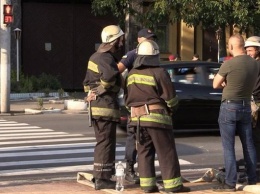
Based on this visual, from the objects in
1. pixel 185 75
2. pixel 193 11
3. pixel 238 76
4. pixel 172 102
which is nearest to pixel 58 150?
pixel 185 75

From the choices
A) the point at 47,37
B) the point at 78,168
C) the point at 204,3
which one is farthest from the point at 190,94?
the point at 47,37

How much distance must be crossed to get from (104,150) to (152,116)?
0.84 m

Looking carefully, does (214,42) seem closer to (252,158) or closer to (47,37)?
(47,37)

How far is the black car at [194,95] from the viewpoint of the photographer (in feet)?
52.3

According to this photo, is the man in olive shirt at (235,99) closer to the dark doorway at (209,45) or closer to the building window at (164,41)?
the building window at (164,41)

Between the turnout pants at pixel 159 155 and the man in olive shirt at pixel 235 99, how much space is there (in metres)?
0.66

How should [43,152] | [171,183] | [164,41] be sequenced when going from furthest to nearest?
1. [164,41]
2. [43,152]
3. [171,183]

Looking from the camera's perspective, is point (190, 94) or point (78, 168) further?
point (190, 94)

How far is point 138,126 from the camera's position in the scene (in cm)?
906

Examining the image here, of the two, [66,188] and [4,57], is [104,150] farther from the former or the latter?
[4,57]

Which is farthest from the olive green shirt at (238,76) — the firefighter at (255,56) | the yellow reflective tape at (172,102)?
the yellow reflective tape at (172,102)

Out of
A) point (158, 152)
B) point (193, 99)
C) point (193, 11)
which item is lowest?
point (158, 152)

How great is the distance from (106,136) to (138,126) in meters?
0.58

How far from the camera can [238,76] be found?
920 cm
